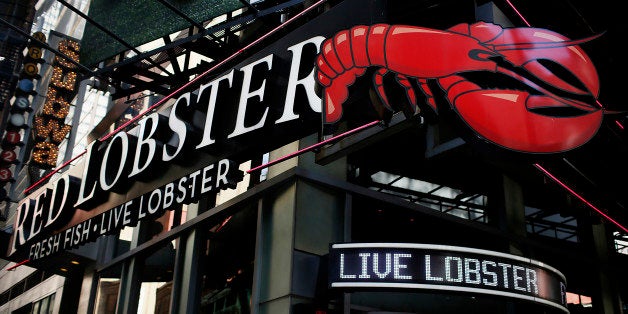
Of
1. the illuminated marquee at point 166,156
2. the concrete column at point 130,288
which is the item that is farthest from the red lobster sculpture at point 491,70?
the concrete column at point 130,288

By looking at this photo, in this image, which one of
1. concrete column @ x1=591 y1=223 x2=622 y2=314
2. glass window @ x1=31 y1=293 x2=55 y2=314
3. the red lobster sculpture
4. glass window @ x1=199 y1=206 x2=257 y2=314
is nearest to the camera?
the red lobster sculpture

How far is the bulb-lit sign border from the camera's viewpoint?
384 inches

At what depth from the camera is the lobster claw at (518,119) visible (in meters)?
7.84

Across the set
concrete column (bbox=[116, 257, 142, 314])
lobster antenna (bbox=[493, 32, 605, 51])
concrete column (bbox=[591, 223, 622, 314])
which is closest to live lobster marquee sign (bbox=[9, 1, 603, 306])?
lobster antenna (bbox=[493, 32, 605, 51])

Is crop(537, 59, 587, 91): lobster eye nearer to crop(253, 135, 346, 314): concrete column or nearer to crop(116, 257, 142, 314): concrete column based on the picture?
crop(253, 135, 346, 314): concrete column

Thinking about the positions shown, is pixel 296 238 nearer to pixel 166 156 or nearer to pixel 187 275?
pixel 166 156

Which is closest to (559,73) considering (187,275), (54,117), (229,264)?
(229,264)

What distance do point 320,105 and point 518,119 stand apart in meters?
2.98

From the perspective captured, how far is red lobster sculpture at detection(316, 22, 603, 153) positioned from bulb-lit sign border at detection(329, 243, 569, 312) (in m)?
2.61

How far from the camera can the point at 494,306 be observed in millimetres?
12844

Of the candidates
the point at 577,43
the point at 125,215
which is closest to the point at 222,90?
the point at 125,215

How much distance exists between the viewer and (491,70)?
8.25 metres

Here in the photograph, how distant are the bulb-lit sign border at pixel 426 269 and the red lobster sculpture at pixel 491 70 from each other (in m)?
2.61

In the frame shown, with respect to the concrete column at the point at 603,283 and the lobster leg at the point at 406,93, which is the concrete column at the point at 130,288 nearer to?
the lobster leg at the point at 406,93
